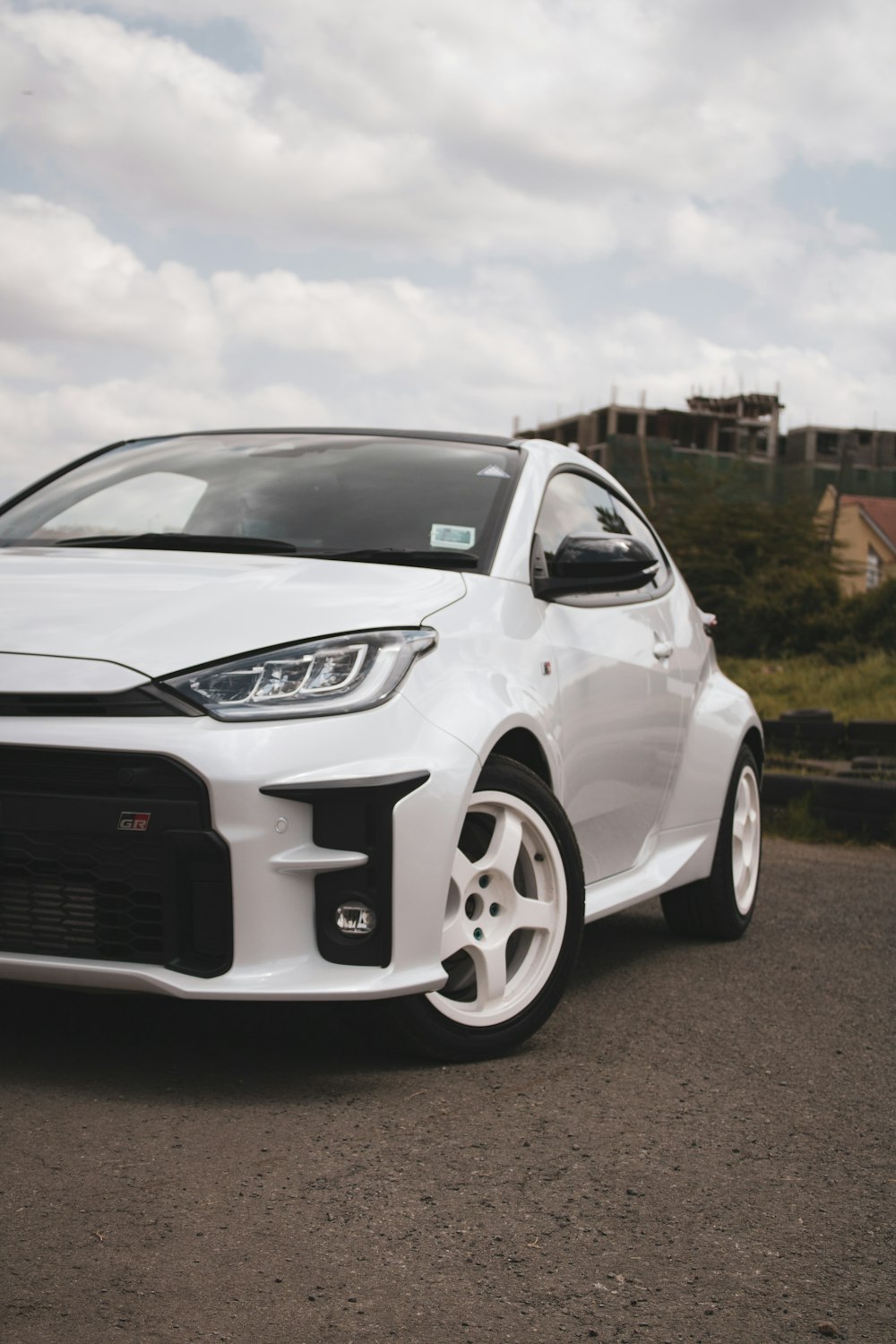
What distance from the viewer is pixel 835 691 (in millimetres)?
17109

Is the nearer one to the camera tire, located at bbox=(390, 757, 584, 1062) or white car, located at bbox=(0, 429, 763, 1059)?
white car, located at bbox=(0, 429, 763, 1059)

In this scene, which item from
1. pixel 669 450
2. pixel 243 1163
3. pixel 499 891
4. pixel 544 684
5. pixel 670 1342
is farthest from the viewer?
pixel 669 450

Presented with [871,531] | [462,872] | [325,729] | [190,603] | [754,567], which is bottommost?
[871,531]

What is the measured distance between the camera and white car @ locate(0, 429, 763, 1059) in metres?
3.05

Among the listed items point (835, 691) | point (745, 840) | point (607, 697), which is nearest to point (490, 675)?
point (607, 697)

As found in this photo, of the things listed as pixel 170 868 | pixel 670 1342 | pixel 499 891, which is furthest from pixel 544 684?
pixel 670 1342

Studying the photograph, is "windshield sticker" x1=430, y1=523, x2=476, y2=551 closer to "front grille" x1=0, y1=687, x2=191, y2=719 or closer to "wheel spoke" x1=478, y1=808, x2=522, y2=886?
"wheel spoke" x1=478, y1=808, x2=522, y2=886

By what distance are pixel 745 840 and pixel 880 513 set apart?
237 feet

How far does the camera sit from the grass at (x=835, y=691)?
1519cm

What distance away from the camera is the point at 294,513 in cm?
408

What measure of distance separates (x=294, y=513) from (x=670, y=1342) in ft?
8.06

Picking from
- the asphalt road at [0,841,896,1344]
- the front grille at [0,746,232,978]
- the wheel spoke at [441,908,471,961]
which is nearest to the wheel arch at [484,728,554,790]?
the wheel spoke at [441,908,471,961]

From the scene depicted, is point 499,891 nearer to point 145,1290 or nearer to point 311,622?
point 311,622

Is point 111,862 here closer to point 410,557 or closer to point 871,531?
point 410,557
